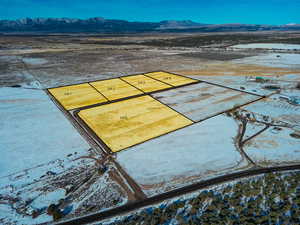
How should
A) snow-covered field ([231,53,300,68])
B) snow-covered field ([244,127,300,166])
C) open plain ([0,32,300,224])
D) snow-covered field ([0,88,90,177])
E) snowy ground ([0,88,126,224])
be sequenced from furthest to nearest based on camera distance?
snow-covered field ([231,53,300,68])
snow-covered field ([0,88,90,177])
snow-covered field ([244,127,300,166])
open plain ([0,32,300,224])
snowy ground ([0,88,126,224])

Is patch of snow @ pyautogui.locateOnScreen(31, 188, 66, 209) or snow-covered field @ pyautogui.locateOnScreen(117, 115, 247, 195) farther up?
snow-covered field @ pyautogui.locateOnScreen(117, 115, 247, 195)
